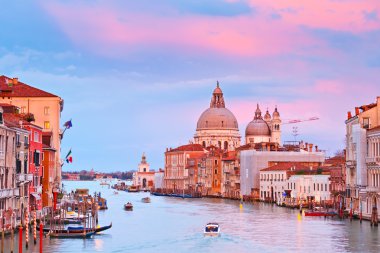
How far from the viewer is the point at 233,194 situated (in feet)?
325

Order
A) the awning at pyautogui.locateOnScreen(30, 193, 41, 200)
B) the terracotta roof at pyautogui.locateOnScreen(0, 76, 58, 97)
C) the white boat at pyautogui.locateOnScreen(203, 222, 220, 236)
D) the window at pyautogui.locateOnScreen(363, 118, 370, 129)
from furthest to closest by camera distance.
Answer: the terracotta roof at pyautogui.locateOnScreen(0, 76, 58, 97), the window at pyautogui.locateOnScreen(363, 118, 370, 129), the awning at pyautogui.locateOnScreen(30, 193, 41, 200), the white boat at pyautogui.locateOnScreen(203, 222, 220, 236)

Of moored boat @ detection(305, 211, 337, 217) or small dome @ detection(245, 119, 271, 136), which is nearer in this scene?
moored boat @ detection(305, 211, 337, 217)

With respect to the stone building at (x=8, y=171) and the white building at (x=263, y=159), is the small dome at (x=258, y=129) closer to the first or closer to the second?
the white building at (x=263, y=159)

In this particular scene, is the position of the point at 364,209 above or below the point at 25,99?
below

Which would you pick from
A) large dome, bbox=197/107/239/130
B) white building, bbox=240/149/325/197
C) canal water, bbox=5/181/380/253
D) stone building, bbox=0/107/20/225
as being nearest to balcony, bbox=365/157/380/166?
canal water, bbox=5/181/380/253

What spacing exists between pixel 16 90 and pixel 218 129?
8340 centimetres

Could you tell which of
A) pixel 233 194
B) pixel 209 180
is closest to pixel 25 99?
pixel 233 194

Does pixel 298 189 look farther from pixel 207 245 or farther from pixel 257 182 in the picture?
pixel 207 245

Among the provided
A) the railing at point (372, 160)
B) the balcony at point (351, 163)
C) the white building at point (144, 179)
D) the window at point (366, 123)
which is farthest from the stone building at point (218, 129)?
the railing at point (372, 160)

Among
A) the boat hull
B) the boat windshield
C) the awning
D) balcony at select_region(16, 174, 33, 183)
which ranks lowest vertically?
the boat windshield

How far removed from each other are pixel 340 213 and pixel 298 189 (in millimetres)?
21565

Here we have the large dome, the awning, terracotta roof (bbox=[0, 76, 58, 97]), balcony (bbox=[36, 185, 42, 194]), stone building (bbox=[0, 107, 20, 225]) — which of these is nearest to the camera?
stone building (bbox=[0, 107, 20, 225])

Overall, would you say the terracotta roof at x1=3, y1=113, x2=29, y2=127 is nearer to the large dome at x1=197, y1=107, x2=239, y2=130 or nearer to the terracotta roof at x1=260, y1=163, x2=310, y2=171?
the terracotta roof at x1=260, y1=163, x2=310, y2=171

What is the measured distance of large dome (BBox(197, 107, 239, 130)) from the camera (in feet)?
438
